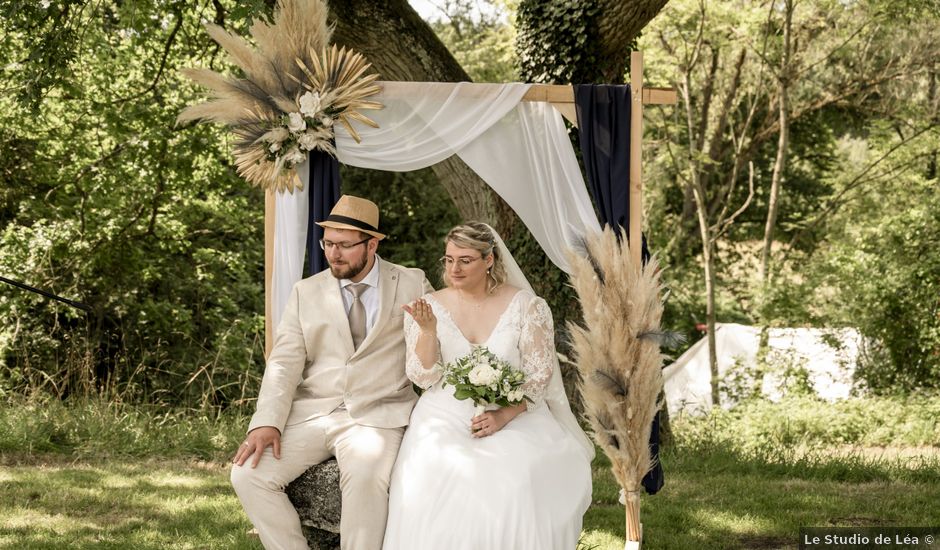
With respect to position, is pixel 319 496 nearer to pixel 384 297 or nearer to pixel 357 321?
pixel 357 321

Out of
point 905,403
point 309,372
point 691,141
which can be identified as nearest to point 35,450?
point 309,372

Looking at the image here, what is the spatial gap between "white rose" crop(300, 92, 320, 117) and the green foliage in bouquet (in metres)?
1.55

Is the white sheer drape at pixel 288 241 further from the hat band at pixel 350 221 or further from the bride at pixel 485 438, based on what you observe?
the bride at pixel 485 438

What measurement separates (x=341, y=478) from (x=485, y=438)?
0.58 m

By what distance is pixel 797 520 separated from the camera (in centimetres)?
508

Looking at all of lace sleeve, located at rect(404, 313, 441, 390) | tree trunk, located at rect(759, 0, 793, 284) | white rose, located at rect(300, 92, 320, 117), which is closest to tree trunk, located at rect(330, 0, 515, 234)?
white rose, located at rect(300, 92, 320, 117)

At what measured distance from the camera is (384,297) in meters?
4.25

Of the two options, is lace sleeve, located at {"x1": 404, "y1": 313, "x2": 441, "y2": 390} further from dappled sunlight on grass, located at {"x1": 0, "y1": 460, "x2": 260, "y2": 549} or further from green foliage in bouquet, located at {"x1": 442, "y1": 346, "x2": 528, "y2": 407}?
dappled sunlight on grass, located at {"x1": 0, "y1": 460, "x2": 260, "y2": 549}

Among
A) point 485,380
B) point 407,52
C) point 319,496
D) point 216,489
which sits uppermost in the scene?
point 407,52

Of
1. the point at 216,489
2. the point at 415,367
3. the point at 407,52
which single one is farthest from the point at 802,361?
the point at 415,367

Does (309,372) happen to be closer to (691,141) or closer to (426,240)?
(426,240)

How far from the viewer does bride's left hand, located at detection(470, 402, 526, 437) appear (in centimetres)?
379

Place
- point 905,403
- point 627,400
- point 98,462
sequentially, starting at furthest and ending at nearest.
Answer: point 905,403 → point 98,462 → point 627,400

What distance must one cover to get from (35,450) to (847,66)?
42.5ft
